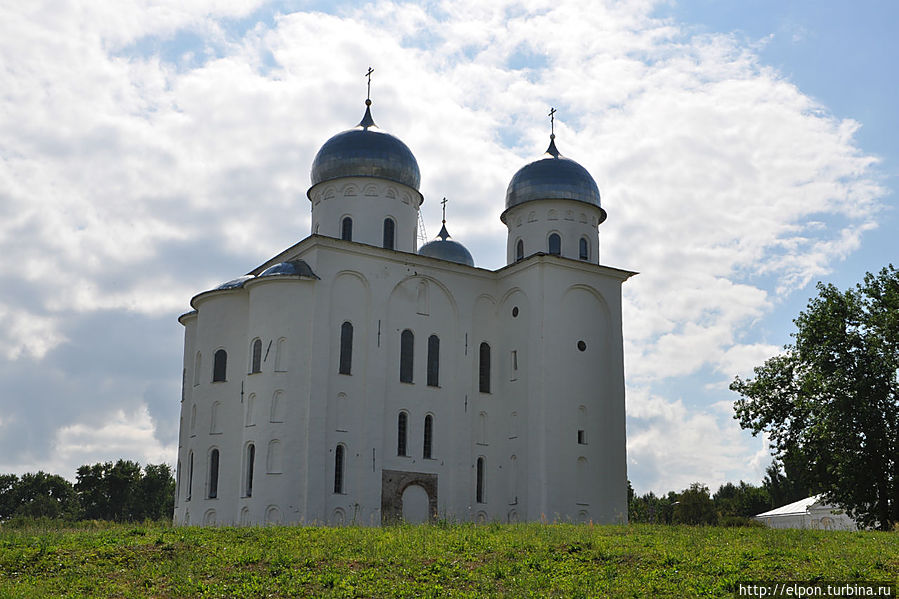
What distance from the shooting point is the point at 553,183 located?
108 feet

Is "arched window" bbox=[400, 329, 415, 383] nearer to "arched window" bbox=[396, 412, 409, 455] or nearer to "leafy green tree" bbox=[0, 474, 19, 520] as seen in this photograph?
"arched window" bbox=[396, 412, 409, 455]

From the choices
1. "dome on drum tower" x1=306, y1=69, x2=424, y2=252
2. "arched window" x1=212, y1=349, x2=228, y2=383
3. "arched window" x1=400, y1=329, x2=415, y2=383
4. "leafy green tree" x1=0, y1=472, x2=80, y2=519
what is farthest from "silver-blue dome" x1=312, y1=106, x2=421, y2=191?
"leafy green tree" x1=0, y1=472, x2=80, y2=519

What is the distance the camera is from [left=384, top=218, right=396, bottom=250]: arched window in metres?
30.9

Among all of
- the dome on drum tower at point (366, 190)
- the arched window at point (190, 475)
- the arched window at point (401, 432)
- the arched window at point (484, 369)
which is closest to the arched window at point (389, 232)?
A: the dome on drum tower at point (366, 190)

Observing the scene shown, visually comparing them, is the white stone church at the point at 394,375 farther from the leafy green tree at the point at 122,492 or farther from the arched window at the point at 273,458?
the leafy green tree at the point at 122,492

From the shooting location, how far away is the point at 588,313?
30.8 metres

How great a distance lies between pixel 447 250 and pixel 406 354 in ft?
30.1

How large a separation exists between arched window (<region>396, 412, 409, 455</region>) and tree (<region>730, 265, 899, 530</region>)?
10.2 metres

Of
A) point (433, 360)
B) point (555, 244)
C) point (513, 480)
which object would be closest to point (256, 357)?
point (433, 360)

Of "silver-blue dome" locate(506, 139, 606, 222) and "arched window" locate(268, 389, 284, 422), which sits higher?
"silver-blue dome" locate(506, 139, 606, 222)

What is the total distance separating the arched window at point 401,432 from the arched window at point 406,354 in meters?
1.13

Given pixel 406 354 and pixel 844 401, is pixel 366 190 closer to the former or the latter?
pixel 406 354

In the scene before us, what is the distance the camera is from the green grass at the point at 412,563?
1205cm

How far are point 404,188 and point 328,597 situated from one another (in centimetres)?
2154
